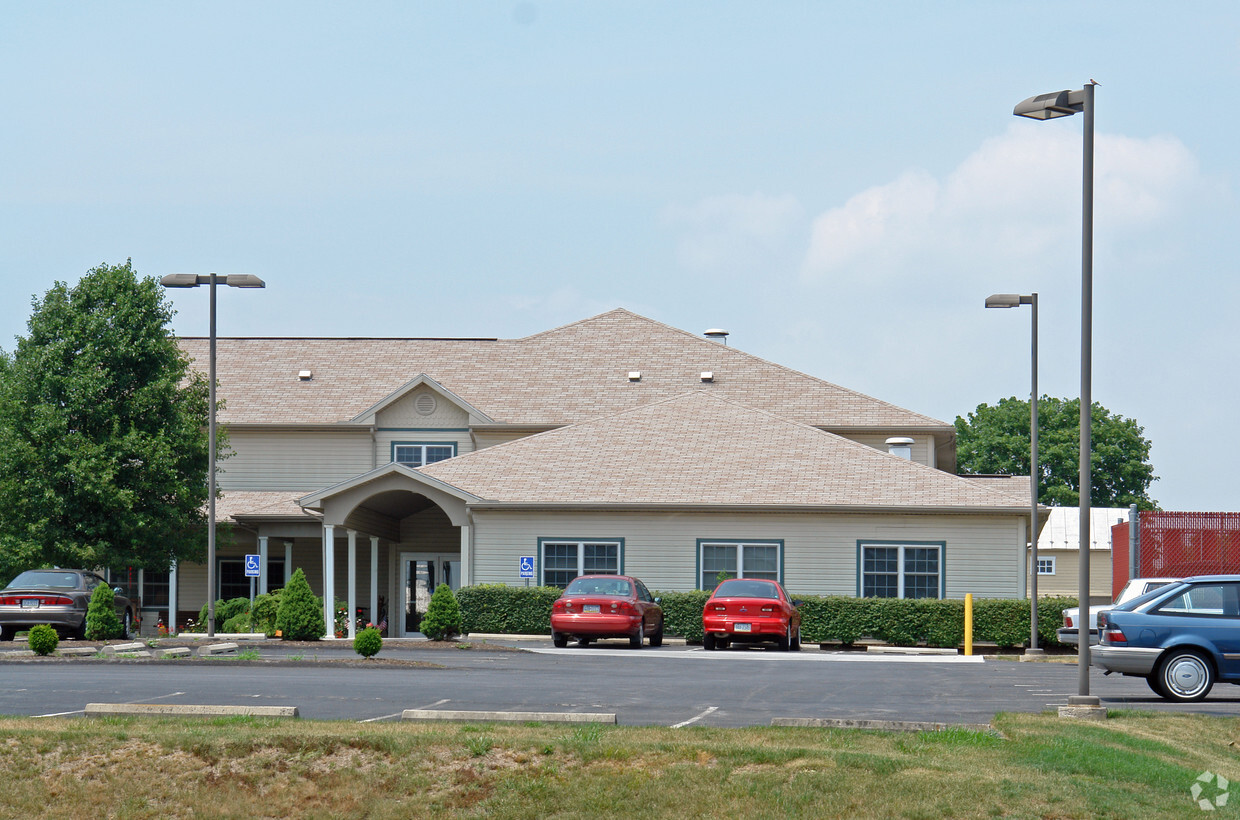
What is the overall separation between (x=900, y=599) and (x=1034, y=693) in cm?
1481

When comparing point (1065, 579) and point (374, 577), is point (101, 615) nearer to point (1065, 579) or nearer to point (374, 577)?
point (374, 577)

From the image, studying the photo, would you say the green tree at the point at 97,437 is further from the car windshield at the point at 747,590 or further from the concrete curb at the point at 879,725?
the concrete curb at the point at 879,725

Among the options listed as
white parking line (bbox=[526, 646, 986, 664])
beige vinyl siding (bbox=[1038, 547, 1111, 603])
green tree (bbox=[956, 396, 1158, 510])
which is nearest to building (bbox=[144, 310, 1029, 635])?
white parking line (bbox=[526, 646, 986, 664])

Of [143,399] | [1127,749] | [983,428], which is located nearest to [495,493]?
[143,399]

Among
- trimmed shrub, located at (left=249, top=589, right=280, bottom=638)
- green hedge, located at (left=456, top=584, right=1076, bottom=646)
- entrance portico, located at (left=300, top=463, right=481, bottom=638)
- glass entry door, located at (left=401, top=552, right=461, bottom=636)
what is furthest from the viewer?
glass entry door, located at (left=401, top=552, right=461, bottom=636)

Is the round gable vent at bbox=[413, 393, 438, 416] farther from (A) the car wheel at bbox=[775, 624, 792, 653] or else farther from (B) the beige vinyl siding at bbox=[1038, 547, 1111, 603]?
(B) the beige vinyl siding at bbox=[1038, 547, 1111, 603]

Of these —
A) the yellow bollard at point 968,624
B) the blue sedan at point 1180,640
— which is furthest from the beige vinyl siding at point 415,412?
the blue sedan at point 1180,640

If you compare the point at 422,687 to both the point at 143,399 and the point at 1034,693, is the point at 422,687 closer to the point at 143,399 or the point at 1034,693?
the point at 1034,693

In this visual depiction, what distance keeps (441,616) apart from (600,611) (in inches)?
126

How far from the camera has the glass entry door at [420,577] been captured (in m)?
40.4

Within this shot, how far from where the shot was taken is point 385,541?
4012cm

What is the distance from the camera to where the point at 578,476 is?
36.4 meters
